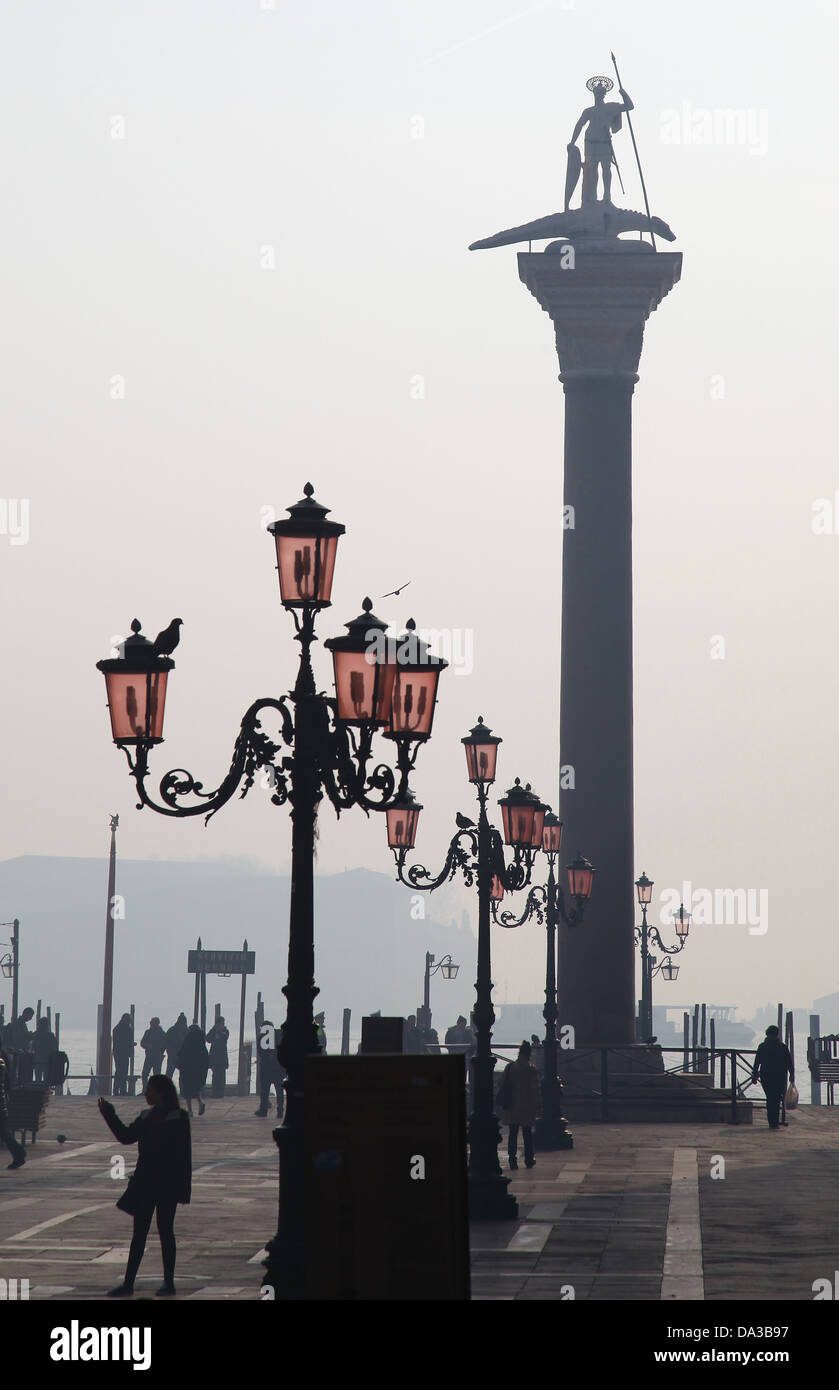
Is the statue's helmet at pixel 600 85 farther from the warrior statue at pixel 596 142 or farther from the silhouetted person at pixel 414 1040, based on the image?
the silhouetted person at pixel 414 1040

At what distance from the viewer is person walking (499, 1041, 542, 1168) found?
25656 mm

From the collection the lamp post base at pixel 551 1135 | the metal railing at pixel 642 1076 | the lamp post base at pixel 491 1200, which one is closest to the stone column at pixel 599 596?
the metal railing at pixel 642 1076

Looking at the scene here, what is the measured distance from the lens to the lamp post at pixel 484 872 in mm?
20141

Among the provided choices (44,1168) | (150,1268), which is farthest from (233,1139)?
(150,1268)

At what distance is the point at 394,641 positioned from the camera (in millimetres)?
13227

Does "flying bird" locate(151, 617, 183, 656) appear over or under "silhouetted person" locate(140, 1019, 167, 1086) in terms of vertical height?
over

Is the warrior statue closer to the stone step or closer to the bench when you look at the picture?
the stone step

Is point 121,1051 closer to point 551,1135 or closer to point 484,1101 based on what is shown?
point 551,1135

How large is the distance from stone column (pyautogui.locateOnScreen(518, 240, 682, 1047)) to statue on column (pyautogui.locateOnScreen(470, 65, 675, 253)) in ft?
6.90

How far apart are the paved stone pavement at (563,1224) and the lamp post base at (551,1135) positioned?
13.2 inches

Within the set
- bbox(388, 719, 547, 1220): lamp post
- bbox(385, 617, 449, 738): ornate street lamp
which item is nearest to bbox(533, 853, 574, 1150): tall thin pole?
bbox(388, 719, 547, 1220): lamp post

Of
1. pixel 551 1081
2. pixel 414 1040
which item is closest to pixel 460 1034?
pixel 414 1040
